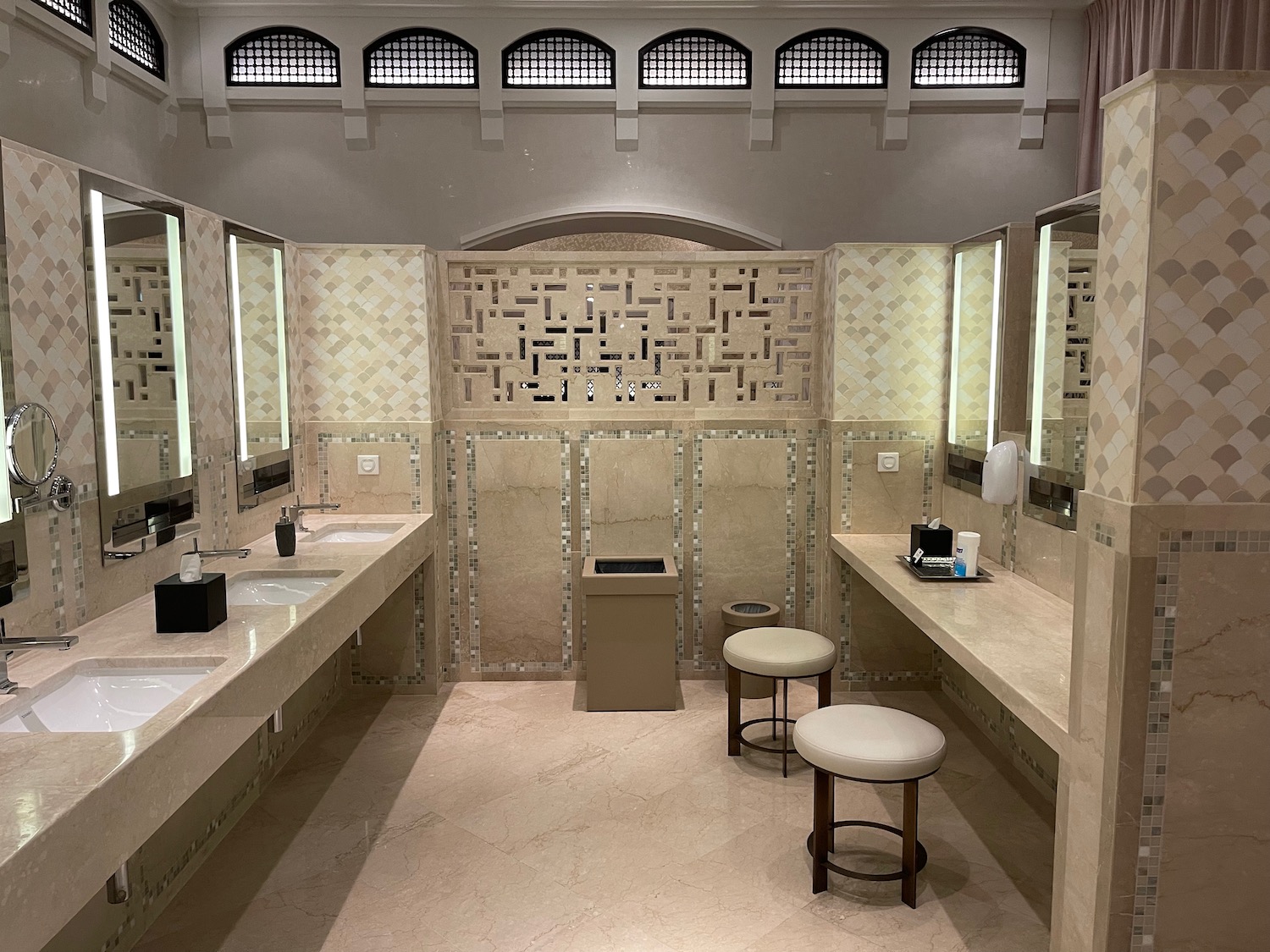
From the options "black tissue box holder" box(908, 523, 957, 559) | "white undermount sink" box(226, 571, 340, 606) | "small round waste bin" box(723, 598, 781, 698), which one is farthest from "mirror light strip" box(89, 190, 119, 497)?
"black tissue box holder" box(908, 523, 957, 559)

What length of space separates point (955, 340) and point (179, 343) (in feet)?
11.0

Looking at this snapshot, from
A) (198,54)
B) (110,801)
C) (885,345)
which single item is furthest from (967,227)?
(110,801)

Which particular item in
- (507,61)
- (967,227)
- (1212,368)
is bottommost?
(1212,368)

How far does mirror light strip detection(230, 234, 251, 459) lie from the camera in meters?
3.57

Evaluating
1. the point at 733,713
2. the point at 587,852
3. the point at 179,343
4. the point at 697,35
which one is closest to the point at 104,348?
the point at 179,343

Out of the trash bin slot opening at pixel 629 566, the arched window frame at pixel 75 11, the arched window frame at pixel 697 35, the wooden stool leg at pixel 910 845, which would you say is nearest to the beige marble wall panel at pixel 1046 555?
the wooden stool leg at pixel 910 845

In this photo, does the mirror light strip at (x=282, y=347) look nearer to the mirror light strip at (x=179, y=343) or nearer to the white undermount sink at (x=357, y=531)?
the white undermount sink at (x=357, y=531)

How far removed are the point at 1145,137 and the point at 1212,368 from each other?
489 millimetres

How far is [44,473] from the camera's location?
233 centimetres

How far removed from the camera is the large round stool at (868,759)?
2.59 metres

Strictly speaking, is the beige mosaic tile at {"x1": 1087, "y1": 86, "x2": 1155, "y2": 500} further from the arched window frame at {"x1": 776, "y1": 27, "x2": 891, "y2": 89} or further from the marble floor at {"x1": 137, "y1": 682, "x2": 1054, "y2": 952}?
the arched window frame at {"x1": 776, "y1": 27, "x2": 891, "y2": 89}

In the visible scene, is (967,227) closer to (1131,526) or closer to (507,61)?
(507,61)

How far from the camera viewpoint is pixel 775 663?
3.48 meters

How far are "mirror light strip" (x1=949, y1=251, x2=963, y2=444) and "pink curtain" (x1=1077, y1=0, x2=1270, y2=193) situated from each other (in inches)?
32.4
